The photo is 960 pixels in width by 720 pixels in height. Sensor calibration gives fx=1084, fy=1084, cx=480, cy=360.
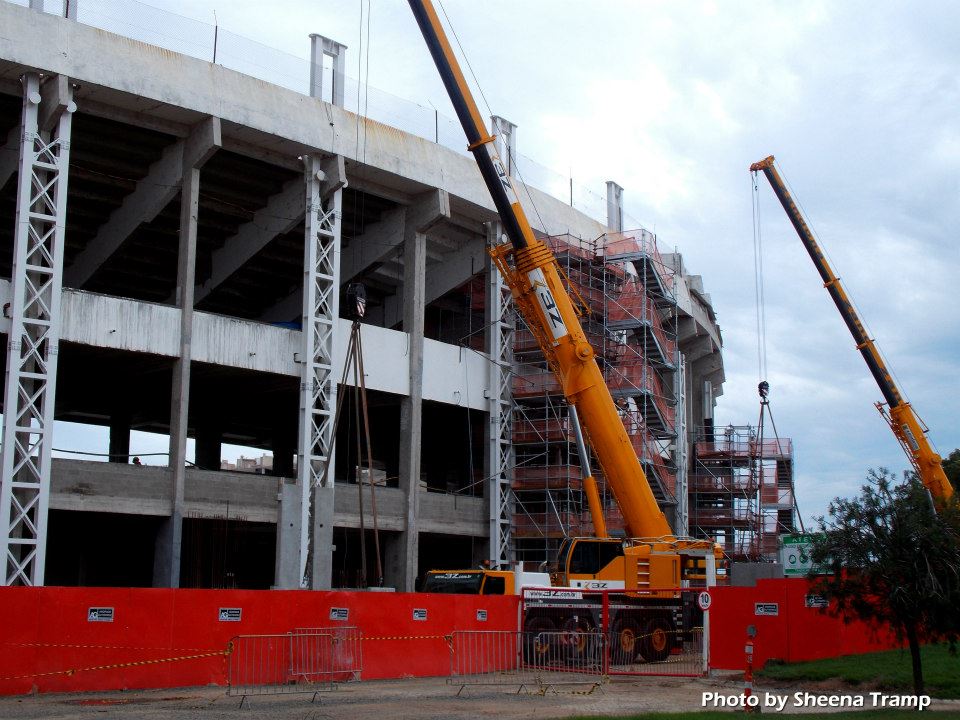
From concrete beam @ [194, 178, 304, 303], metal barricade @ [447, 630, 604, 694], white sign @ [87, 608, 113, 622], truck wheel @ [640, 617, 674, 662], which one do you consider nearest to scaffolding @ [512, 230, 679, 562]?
concrete beam @ [194, 178, 304, 303]

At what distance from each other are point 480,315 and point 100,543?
58.8ft

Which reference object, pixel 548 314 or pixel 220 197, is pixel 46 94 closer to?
pixel 220 197

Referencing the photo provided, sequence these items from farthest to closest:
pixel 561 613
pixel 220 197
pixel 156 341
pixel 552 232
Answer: pixel 552 232 < pixel 220 197 < pixel 156 341 < pixel 561 613

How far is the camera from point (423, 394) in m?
37.3

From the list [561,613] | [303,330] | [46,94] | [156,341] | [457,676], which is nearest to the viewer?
[457,676]

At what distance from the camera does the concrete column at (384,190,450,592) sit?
35938 millimetres

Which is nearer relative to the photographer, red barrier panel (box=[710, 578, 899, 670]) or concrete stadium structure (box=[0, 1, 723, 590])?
red barrier panel (box=[710, 578, 899, 670])

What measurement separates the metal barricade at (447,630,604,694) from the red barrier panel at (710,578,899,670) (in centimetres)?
250

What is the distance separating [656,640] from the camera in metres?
24.7

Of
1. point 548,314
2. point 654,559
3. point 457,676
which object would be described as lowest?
point 457,676

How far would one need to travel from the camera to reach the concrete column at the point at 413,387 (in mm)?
35938

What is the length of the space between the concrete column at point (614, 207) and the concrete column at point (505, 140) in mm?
8993

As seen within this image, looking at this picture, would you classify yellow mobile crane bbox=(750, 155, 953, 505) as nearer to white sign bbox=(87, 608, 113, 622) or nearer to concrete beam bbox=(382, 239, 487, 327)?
concrete beam bbox=(382, 239, 487, 327)

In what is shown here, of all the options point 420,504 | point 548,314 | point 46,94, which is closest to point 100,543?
point 420,504
